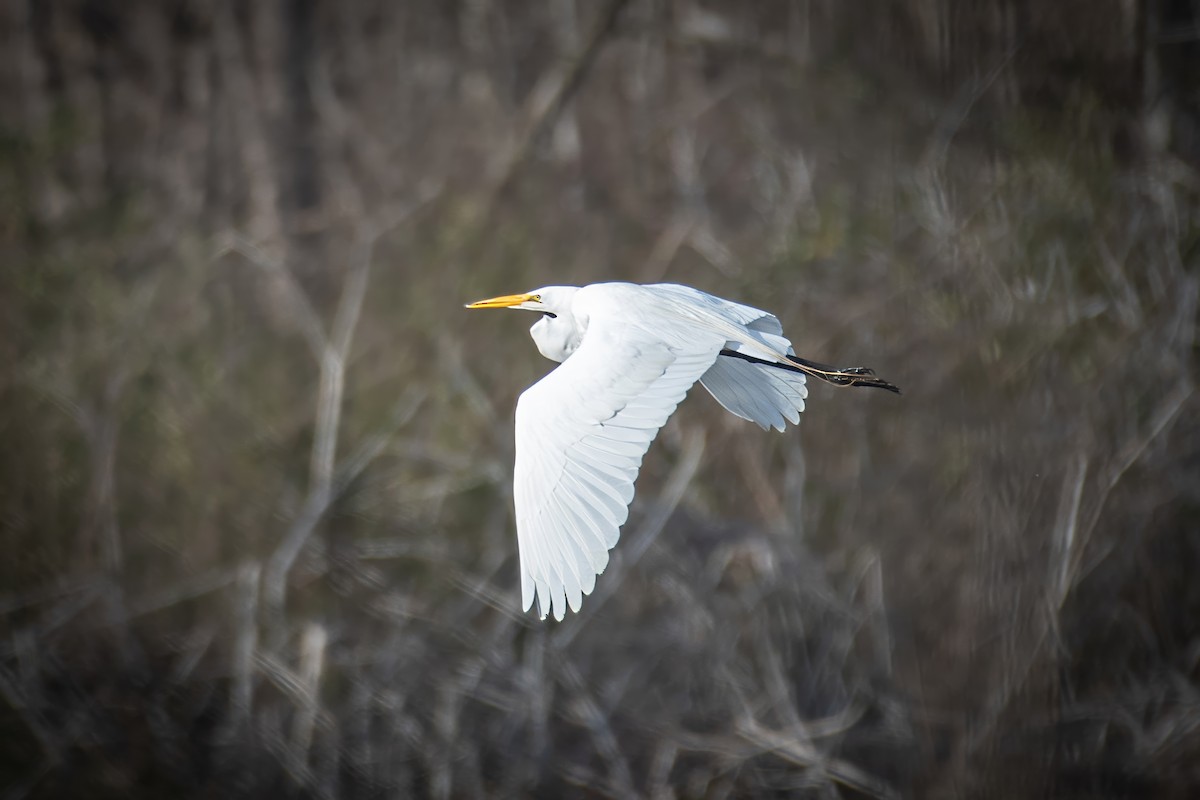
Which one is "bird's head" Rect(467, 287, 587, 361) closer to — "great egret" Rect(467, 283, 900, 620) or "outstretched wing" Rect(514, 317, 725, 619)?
"great egret" Rect(467, 283, 900, 620)

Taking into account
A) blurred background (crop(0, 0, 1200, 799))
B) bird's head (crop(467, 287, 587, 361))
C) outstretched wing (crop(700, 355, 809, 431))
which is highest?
bird's head (crop(467, 287, 587, 361))

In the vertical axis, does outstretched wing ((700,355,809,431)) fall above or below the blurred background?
above

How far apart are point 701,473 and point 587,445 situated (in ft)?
10.3

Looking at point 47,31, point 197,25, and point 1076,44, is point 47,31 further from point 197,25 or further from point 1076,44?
point 1076,44

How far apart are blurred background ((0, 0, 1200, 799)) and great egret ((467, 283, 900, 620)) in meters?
1.13

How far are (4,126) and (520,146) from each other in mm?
3048

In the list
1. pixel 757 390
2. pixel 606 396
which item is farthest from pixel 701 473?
pixel 606 396

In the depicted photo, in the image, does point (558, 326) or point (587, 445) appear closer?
point (587, 445)

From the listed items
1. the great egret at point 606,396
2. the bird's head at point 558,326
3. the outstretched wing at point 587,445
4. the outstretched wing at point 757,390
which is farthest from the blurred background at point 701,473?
the outstretched wing at point 587,445

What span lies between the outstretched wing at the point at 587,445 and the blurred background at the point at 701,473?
5.24ft

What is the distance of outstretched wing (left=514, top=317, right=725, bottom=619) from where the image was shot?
8.32ft

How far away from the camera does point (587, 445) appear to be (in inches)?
105

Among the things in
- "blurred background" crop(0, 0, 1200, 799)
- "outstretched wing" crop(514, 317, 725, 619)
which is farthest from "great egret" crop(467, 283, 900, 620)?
"blurred background" crop(0, 0, 1200, 799)

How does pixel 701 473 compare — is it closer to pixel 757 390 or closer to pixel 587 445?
pixel 757 390
